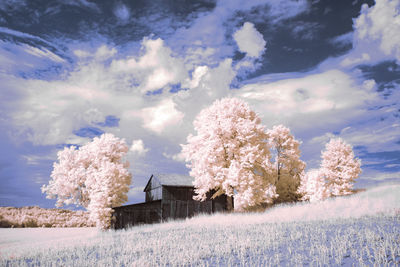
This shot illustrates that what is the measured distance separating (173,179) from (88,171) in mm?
10951

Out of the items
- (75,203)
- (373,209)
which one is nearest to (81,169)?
(75,203)


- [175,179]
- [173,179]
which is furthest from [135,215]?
[175,179]

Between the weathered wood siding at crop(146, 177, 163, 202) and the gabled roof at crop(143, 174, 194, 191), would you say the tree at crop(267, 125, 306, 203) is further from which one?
the weathered wood siding at crop(146, 177, 163, 202)

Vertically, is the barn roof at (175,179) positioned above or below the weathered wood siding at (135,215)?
above

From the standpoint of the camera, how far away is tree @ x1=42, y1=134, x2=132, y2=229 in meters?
35.7

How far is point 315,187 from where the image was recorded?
38531 millimetres

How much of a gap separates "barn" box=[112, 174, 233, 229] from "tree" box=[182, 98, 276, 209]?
13.6 feet

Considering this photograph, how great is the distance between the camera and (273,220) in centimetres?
2364

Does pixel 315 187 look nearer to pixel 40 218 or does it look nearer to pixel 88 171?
pixel 88 171

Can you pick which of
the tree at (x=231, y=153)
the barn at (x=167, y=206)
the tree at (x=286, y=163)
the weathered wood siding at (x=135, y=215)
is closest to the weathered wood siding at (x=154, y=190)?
the barn at (x=167, y=206)

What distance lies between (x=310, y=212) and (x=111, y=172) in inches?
875

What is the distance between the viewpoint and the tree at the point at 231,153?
2917 cm

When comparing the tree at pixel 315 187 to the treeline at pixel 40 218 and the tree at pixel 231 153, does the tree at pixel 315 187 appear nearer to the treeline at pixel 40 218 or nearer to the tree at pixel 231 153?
the tree at pixel 231 153

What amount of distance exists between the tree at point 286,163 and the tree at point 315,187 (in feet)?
7.08
